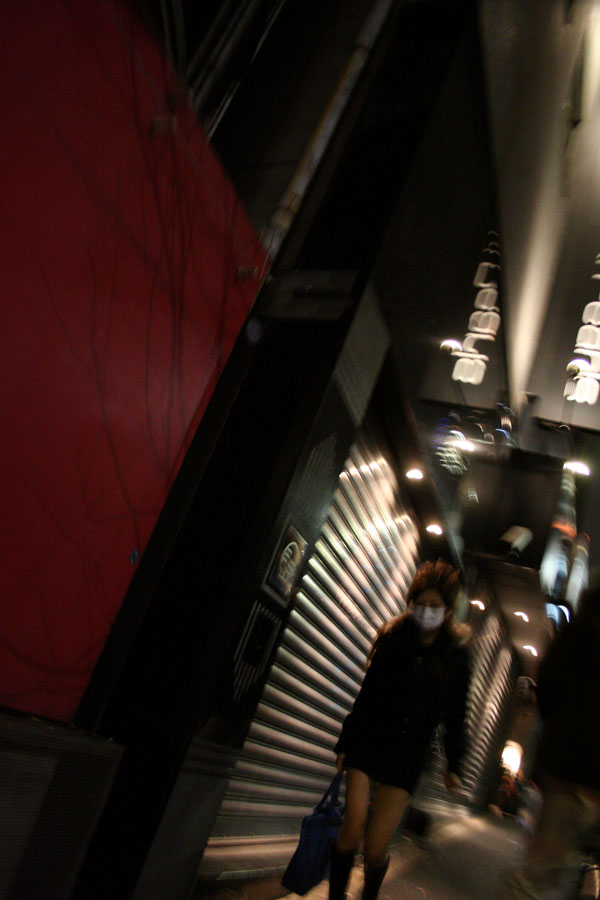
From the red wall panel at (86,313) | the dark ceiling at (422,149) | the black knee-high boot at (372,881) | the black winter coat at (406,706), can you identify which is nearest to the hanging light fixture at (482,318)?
the dark ceiling at (422,149)

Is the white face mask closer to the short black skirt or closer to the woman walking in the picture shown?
the woman walking

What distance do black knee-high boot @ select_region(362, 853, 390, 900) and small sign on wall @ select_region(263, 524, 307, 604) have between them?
148 centimetres

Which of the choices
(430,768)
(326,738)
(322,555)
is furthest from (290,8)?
(430,768)

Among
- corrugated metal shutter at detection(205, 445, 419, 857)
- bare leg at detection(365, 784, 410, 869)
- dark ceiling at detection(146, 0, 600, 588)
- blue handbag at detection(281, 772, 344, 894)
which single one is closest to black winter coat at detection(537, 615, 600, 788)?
bare leg at detection(365, 784, 410, 869)

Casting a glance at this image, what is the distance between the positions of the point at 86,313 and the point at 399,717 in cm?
258

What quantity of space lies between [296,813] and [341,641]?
4.58 feet

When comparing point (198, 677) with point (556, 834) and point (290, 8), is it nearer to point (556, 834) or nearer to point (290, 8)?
point (556, 834)

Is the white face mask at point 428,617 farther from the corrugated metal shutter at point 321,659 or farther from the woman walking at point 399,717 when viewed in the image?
the corrugated metal shutter at point 321,659

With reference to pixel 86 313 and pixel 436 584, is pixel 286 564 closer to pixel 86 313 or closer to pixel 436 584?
pixel 436 584

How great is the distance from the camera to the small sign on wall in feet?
12.1

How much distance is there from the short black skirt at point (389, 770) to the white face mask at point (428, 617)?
2.31 ft

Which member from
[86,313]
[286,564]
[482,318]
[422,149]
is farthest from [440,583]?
[482,318]

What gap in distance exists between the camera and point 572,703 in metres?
2.59

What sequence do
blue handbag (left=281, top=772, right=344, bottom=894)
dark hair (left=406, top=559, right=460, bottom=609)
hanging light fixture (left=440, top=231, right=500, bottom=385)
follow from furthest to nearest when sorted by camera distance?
hanging light fixture (left=440, top=231, right=500, bottom=385) → dark hair (left=406, top=559, right=460, bottom=609) → blue handbag (left=281, top=772, right=344, bottom=894)
